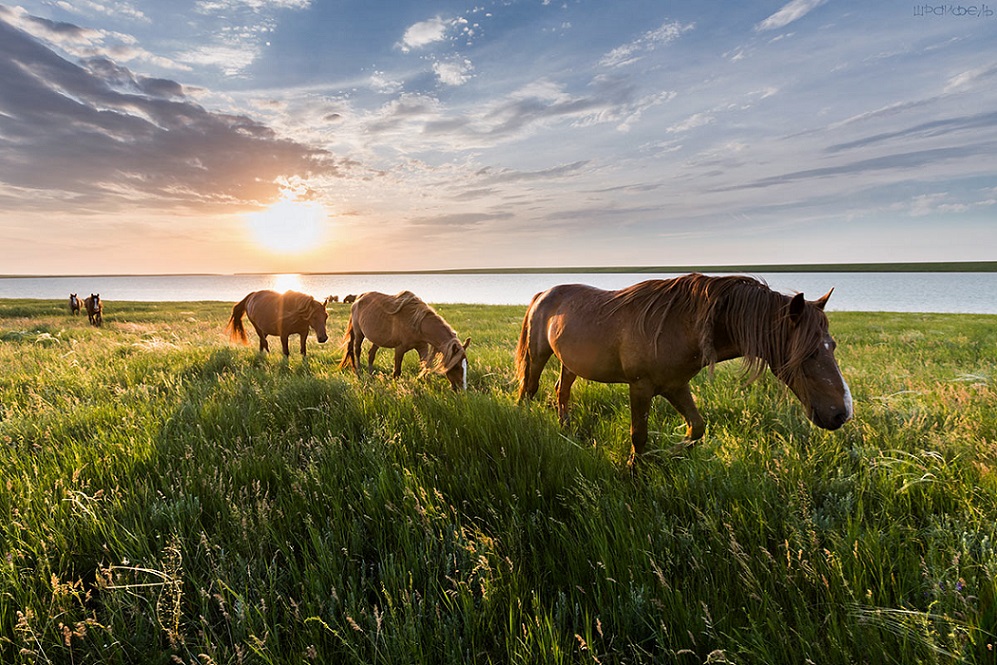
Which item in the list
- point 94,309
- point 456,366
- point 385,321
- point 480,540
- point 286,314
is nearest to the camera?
point 480,540

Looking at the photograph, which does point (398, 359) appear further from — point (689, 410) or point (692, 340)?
point (692, 340)

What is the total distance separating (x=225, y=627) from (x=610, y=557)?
1.90m

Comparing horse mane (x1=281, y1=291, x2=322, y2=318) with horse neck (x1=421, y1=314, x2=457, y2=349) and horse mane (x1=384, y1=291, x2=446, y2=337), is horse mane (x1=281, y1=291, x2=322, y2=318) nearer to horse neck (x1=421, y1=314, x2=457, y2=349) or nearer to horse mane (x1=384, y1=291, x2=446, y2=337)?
horse mane (x1=384, y1=291, x2=446, y2=337)

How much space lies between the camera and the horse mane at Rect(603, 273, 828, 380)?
2.82 m

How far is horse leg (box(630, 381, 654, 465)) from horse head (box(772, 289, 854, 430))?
1.04 m

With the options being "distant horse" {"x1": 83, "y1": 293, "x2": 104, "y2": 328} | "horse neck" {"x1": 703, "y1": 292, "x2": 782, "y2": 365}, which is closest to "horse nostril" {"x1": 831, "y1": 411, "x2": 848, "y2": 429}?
"horse neck" {"x1": 703, "y1": 292, "x2": 782, "y2": 365}

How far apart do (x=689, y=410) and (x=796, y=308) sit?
1.26 metres

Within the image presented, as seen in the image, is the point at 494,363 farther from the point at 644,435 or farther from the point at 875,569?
the point at 875,569

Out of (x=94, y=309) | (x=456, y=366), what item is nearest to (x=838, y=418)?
(x=456, y=366)

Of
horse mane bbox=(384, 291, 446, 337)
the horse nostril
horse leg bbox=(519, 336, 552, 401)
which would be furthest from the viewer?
horse mane bbox=(384, 291, 446, 337)

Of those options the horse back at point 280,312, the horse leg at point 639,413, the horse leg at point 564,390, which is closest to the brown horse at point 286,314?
the horse back at point 280,312

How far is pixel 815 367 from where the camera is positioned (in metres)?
2.80

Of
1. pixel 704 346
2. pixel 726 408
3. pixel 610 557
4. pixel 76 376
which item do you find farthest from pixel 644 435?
pixel 76 376

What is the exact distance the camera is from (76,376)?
6.37 meters
